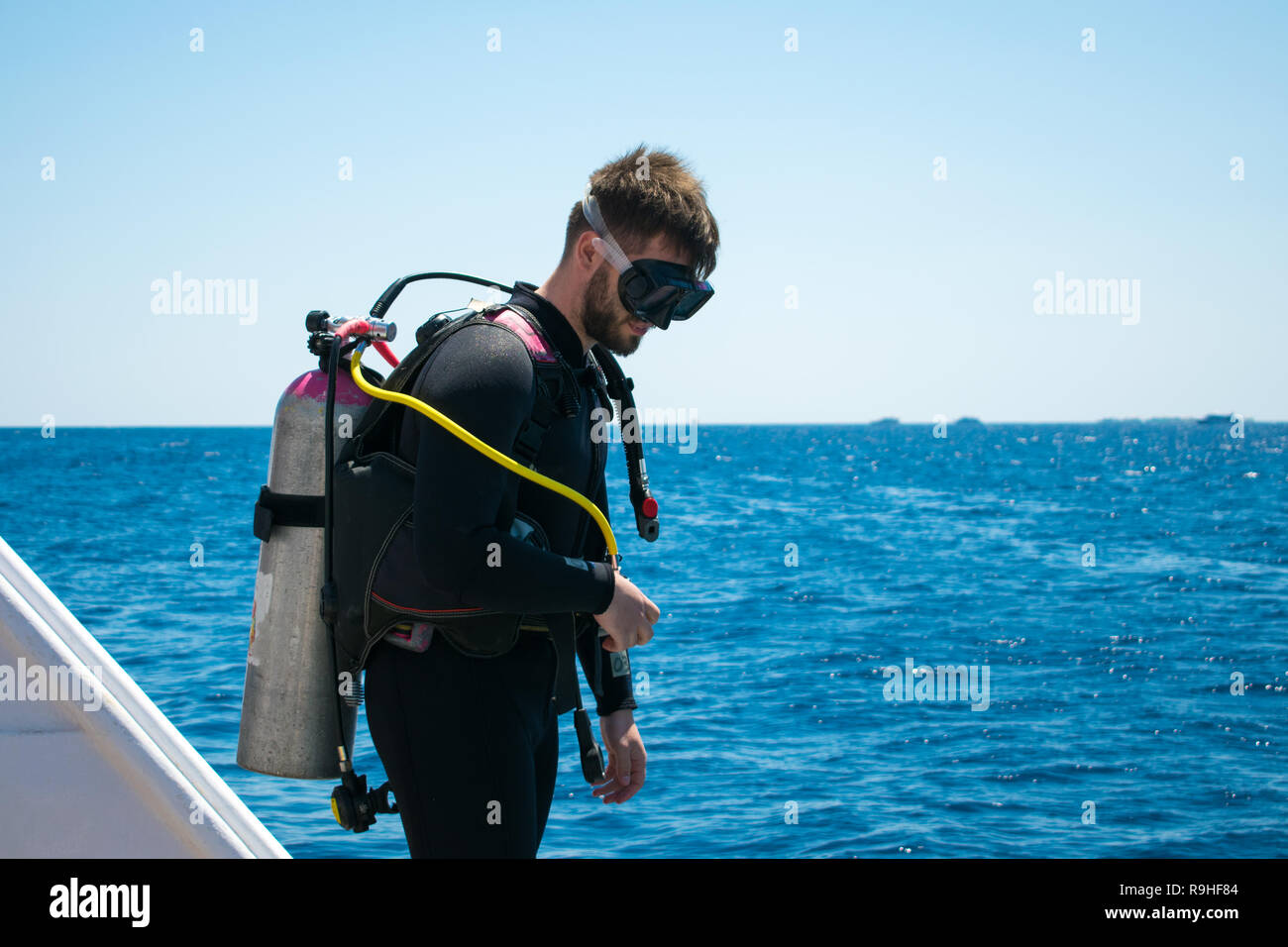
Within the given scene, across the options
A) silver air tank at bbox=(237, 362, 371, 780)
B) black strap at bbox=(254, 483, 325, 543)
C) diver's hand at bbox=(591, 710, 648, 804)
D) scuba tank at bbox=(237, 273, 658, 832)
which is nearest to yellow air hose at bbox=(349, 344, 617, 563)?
scuba tank at bbox=(237, 273, 658, 832)

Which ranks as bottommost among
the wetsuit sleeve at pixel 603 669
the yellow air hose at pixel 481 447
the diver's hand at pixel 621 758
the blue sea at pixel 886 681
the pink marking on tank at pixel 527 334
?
the blue sea at pixel 886 681

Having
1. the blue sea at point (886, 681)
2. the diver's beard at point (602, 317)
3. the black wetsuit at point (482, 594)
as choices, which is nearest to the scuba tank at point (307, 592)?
the black wetsuit at point (482, 594)

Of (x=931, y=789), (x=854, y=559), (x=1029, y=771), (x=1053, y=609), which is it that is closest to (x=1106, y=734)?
(x=1029, y=771)

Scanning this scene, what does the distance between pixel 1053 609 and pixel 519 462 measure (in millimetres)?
20802

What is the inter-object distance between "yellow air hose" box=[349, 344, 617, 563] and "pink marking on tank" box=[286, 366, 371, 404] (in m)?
0.04

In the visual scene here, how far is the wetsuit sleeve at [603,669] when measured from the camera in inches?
95.1

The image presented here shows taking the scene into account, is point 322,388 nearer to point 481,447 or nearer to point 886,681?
point 481,447

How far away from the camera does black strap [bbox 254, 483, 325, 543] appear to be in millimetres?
2273

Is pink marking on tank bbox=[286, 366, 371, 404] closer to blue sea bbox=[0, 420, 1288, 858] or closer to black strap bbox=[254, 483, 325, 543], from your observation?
black strap bbox=[254, 483, 325, 543]

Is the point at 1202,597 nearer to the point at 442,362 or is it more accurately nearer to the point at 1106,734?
the point at 1106,734

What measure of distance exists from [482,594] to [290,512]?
1.81ft

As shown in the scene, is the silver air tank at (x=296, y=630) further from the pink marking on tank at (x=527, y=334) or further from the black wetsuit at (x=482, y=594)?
the pink marking on tank at (x=527, y=334)

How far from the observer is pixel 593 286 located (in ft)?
7.37

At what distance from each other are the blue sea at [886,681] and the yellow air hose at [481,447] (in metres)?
6.26
